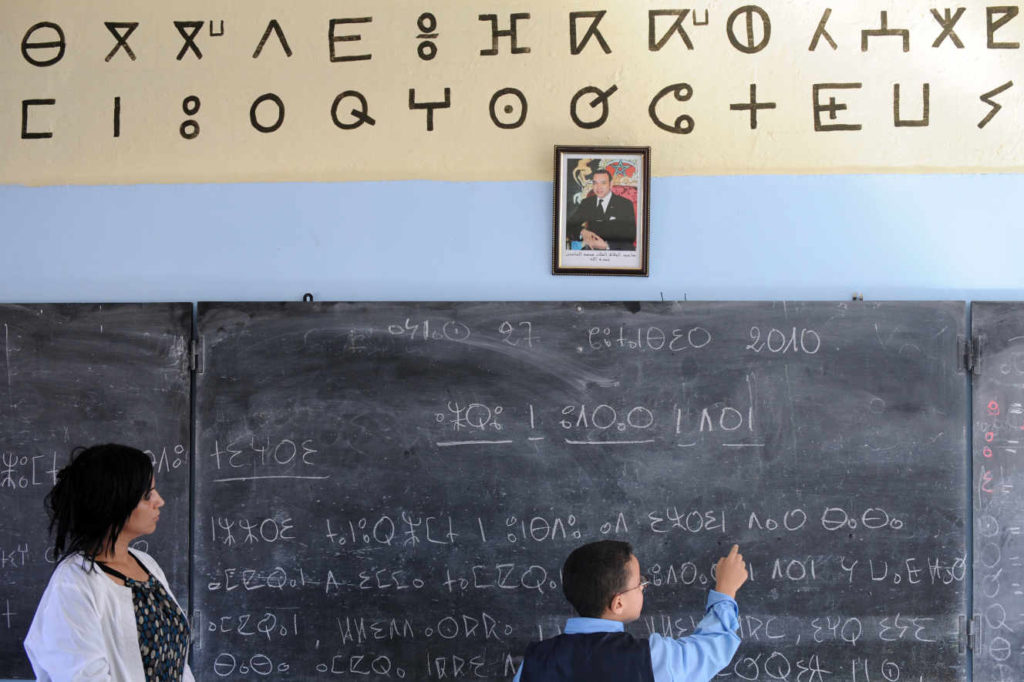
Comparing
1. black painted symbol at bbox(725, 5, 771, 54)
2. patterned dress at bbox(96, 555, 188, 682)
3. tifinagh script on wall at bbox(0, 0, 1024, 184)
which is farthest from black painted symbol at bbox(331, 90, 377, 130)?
patterned dress at bbox(96, 555, 188, 682)

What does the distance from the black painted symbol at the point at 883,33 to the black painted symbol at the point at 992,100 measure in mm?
304

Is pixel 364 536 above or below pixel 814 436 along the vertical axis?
below

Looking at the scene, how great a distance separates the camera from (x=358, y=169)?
2.97 metres

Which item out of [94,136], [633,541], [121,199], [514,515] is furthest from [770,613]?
[94,136]

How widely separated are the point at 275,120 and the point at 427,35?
1.89 ft

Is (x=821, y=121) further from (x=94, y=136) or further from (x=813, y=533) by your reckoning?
(x=94, y=136)

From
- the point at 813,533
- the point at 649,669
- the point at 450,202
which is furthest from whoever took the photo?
the point at 450,202

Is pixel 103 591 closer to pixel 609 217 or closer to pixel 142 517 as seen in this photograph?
pixel 142 517

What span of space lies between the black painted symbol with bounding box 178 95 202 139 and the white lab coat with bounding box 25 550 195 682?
1.60m

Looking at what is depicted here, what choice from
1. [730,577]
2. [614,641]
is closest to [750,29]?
[730,577]

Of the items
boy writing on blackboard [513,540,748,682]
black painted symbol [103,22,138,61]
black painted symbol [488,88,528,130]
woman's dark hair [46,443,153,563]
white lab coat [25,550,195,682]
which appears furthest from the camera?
black painted symbol [103,22,138,61]

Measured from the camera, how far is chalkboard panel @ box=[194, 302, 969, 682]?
9.00 ft

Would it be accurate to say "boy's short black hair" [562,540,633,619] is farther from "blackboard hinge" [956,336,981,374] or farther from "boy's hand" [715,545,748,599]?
"blackboard hinge" [956,336,981,374]

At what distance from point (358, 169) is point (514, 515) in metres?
1.23
